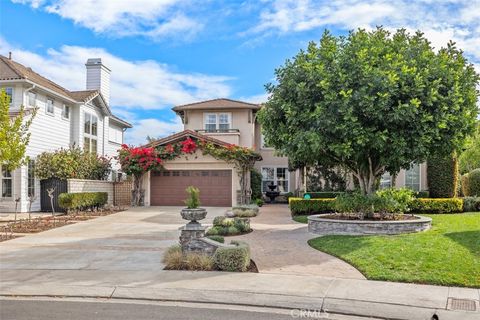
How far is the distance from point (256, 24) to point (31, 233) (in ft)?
33.4

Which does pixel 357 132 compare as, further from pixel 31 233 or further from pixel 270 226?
pixel 31 233

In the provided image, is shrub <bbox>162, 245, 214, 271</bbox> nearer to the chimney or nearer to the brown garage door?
the brown garage door

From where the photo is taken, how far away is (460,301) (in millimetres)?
7051

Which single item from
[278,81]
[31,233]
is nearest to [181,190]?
[31,233]

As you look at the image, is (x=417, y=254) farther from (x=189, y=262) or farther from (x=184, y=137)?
(x=184, y=137)

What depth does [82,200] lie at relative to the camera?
70.0 feet

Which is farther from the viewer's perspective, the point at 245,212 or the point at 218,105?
the point at 218,105

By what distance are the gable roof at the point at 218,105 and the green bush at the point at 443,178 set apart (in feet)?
37.3

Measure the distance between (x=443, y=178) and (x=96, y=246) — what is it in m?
17.2

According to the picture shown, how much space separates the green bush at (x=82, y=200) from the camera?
20375 millimetres

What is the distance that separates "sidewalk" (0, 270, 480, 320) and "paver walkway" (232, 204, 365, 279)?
633 mm

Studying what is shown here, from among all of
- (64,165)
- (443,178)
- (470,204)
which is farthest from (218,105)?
(470,204)

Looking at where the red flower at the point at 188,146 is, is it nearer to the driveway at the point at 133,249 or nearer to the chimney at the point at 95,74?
the driveway at the point at 133,249

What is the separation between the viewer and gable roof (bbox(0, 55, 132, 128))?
22.0 m
